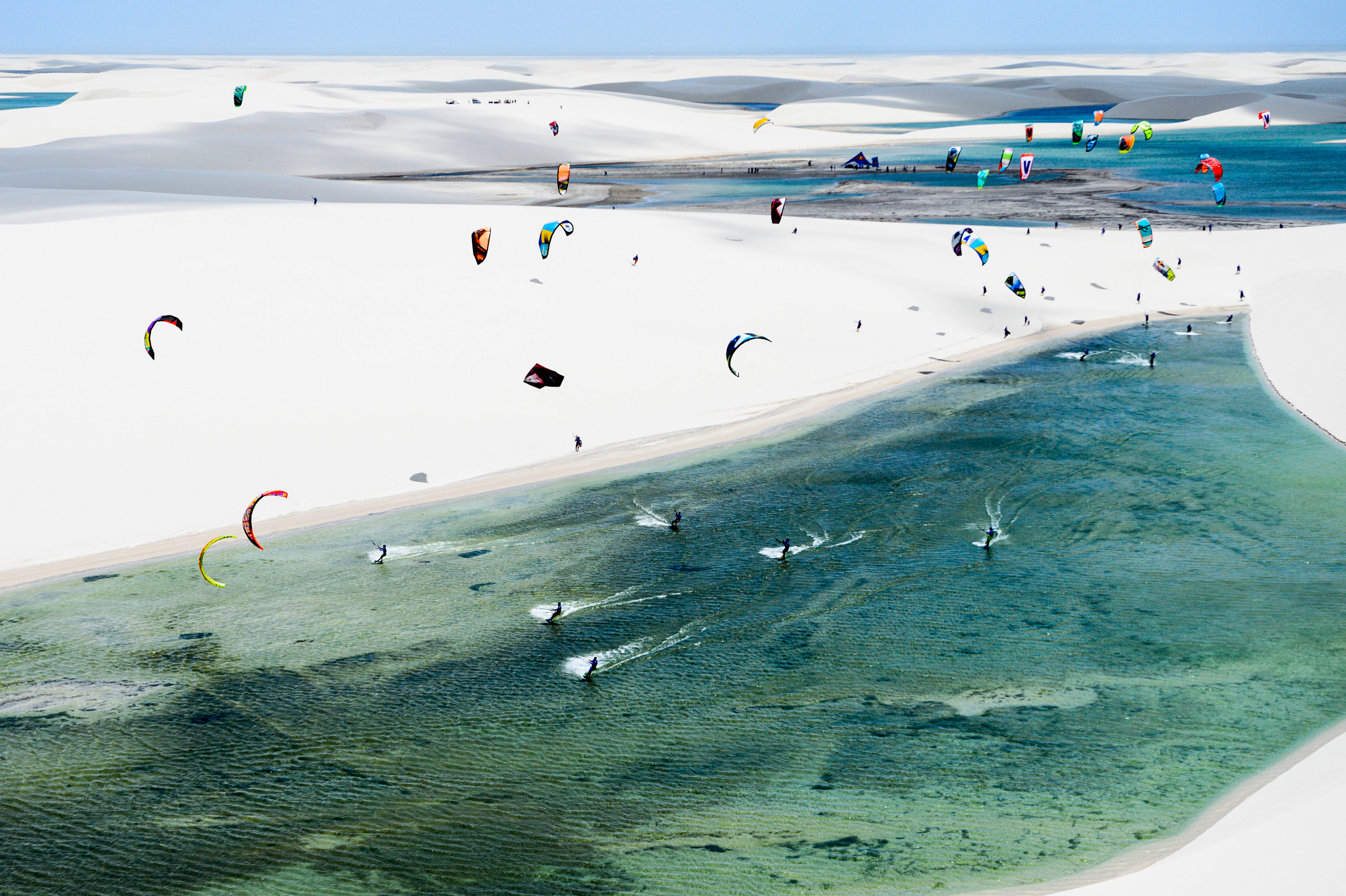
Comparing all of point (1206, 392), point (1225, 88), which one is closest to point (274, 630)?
point (1206, 392)

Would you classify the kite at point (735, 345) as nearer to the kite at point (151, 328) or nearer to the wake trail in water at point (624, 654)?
the wake trail in water at point (624, 654)

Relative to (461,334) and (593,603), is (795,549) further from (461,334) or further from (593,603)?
(461,334)

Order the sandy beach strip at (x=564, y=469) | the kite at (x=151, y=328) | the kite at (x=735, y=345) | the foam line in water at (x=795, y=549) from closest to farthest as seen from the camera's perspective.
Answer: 1. the foam line in water at (x=795, y=549)
2. the sandy beach strip at (x=564, y=469)
3. the kite at (x=151, y=328)
4. the kite at (x=735, y=345)

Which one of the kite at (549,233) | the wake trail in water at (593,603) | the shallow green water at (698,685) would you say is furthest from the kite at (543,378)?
the wake trail in water at (593,603)

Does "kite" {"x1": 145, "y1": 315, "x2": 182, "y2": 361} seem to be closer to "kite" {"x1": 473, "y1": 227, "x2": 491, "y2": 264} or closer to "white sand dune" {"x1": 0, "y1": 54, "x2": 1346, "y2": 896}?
"white sand dune" {"x1": 0, "y1": 54, "x2": 1346, "y2": 896}

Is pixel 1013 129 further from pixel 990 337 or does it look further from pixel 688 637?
pixel 688 637

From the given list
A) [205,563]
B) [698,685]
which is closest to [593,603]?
[698,685]
